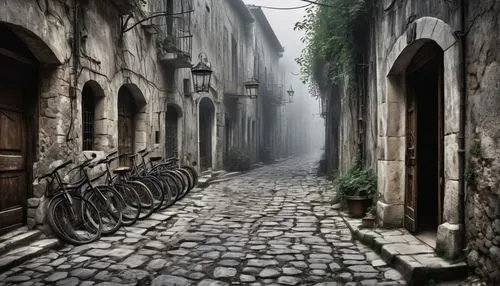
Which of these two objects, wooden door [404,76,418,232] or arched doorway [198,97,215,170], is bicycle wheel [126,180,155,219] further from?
arched doorway [198,97,215,170]

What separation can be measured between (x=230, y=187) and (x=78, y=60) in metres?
5.95

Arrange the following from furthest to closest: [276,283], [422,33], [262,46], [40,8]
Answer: [262,46] → [40,8] → [422,33] → [276,283]

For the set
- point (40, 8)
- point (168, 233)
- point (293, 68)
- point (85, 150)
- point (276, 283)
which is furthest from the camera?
point (293, 68)

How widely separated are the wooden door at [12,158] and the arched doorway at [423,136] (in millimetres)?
5144

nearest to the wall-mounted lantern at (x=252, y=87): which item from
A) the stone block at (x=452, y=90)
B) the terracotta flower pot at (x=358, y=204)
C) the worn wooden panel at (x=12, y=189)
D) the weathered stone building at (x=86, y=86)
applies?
the weathered stone building at (x=86, y=86)

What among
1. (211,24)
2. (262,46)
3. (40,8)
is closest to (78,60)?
(40,8)

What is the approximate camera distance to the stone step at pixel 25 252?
4.14m

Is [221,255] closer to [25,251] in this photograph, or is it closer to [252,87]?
[25,251]

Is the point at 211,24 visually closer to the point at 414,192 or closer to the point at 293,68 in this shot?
the point at 414,192

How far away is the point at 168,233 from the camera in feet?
19.2

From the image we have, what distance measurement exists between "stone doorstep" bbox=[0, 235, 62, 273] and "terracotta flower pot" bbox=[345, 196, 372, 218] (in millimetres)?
4348

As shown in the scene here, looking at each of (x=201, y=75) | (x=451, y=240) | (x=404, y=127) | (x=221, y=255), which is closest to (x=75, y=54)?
(x=221, y=255)

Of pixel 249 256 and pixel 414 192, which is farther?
pixel 414 192

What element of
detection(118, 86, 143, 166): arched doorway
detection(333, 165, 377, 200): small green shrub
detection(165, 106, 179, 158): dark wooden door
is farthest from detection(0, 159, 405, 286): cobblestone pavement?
detection(165, 106, 179, 158): dark wooden door
